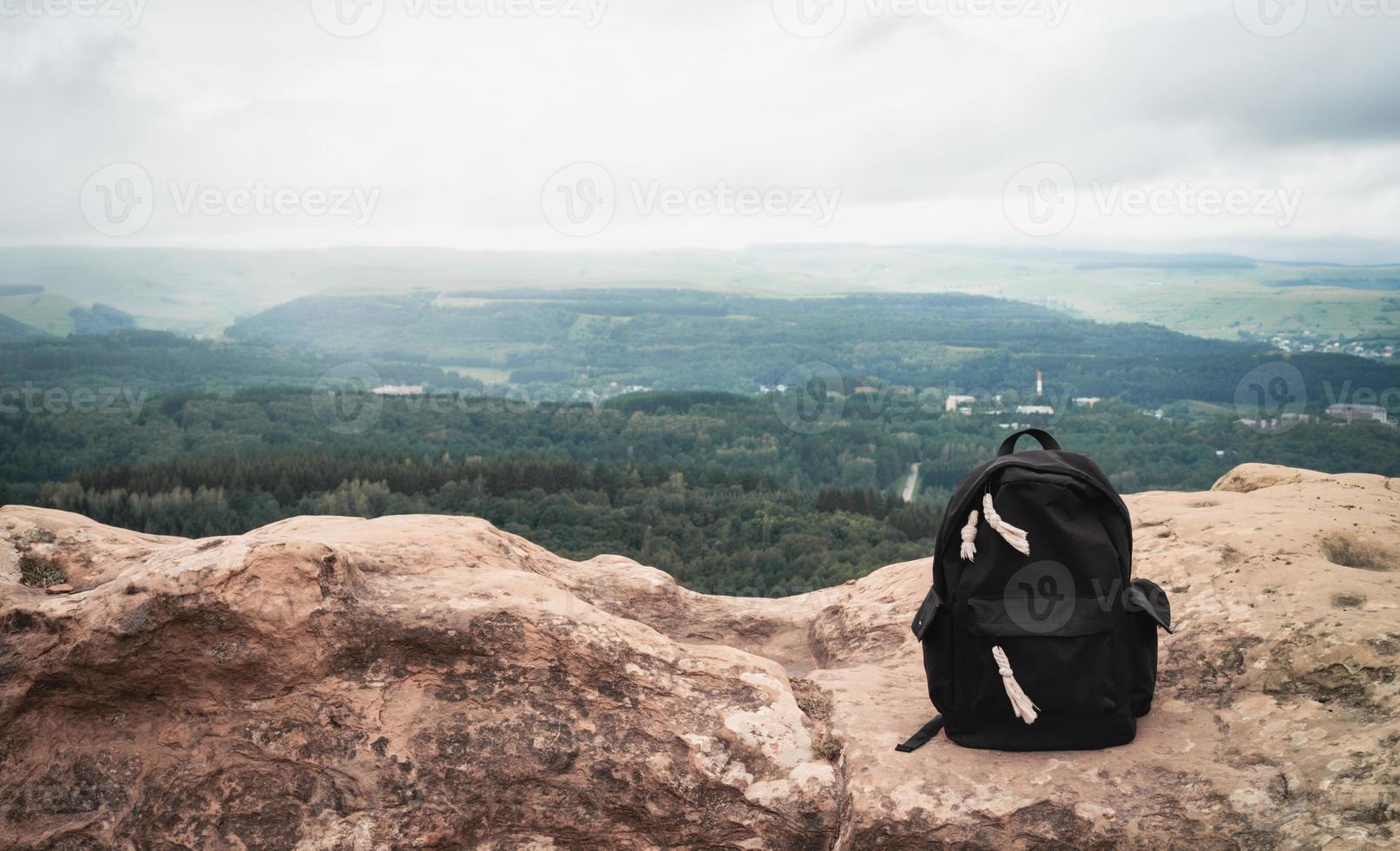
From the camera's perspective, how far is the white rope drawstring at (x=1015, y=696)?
18.5ft

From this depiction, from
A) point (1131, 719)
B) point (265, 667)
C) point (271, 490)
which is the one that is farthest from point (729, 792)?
point (271, 490)

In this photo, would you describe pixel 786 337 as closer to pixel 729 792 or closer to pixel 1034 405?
pixel 1034 405

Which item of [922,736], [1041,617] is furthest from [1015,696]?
[922,736]

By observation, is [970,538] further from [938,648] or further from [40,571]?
[40,571]

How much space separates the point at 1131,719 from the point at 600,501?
45489 mm

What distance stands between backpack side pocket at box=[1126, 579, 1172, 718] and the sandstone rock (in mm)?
203

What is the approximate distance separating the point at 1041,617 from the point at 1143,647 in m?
0.82

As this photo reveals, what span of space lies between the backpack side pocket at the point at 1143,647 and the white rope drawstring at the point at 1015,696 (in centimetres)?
69

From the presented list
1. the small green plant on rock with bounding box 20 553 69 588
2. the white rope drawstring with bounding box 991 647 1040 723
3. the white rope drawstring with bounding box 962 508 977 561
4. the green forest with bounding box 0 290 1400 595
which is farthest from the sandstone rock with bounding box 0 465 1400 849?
the green forest with bounding box 0 290 1400 595

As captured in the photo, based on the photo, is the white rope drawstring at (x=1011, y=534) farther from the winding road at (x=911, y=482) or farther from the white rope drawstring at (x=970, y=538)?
the winding road at (x=911, y=482)

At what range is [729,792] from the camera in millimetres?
5902

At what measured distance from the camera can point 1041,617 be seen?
566cm

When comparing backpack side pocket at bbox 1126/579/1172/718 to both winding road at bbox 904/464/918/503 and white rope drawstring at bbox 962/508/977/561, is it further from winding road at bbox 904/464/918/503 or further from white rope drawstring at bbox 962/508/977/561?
winding road at bbox 904/464/918/503

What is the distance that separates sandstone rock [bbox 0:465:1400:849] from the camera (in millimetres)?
5340
